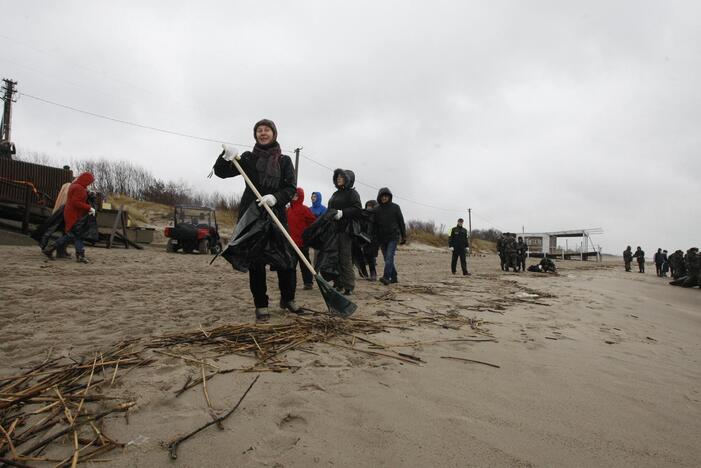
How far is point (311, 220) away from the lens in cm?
529

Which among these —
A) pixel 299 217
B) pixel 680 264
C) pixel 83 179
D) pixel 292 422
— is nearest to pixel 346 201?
pixel 299 217

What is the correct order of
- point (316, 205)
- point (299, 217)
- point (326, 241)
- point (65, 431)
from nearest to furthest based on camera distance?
point (65, 431) → point (326, 241) → point (299, 217) → point (316, 205)

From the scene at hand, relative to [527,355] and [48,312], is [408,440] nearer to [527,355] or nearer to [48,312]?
[527,355]

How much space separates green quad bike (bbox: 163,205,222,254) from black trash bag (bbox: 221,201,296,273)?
10629 mm

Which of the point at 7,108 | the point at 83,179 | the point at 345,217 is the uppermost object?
the point at 7,108

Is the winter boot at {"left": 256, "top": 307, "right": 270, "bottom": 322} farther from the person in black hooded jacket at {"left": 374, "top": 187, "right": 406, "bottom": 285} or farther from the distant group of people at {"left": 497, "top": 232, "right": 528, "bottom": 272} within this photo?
the distant group of people at {"left": 497, "top": 232, "right": 528, "bottom": 272}

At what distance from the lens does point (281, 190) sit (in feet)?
11.1

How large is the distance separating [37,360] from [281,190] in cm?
207

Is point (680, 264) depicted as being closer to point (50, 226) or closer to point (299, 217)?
point (299, 217)

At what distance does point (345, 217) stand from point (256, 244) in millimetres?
1837

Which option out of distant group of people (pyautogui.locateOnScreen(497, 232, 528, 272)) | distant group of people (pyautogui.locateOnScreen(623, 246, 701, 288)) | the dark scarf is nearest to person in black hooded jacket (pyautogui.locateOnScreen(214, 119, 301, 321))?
the dark scarf

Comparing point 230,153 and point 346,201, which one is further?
point 346,201

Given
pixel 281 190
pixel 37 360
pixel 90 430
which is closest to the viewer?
pixel 90 430

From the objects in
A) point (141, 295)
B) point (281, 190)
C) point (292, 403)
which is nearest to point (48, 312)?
point (141, 295)
